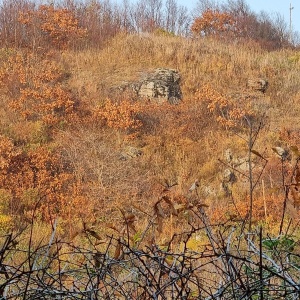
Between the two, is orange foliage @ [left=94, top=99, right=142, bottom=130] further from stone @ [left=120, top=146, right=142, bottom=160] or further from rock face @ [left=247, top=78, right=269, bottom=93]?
rock face @ [left=247, top=78, right=269, bottom=93]

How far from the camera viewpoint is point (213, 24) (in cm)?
2500

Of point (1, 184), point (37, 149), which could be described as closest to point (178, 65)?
point (37, 149)

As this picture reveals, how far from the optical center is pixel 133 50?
18594 millimetres

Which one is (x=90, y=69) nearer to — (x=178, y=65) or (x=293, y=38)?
(x=178, y=65)

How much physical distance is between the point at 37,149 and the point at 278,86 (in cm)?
920

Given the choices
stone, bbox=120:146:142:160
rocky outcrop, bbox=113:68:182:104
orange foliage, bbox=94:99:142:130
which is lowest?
stone, bbox=120:146:142:160

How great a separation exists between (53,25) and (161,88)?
604 cm

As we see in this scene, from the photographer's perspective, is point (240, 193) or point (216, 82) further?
point (216, 82)

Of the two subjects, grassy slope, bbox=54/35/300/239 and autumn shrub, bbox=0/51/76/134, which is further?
autumn shrub, bbox=0/51/76/134

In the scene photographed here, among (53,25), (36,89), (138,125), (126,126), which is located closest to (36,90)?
(36,89)

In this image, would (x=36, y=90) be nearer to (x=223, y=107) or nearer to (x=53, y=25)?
(x=223, y=107)

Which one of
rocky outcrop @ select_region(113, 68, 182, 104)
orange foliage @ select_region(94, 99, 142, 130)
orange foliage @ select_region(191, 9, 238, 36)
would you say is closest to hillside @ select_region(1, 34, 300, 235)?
orange foliage @ select_region(94, 99, 142, 130)

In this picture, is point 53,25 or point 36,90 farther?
point 53,25

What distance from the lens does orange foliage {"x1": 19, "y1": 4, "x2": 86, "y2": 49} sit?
61.9ft
